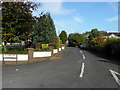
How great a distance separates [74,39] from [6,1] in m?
50.8

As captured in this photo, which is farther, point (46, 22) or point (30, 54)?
point (46, 22)

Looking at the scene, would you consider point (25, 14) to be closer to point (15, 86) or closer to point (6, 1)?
point (6, 1)

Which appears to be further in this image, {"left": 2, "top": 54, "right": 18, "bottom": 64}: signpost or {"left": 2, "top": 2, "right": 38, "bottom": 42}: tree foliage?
{"left": 2, "top": 2, "right": 38, "bottom": 42}: tree foliage

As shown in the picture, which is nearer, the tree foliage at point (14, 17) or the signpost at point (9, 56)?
the signpost at point (9, 56)

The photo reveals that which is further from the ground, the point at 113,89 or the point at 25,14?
the point at 25,14

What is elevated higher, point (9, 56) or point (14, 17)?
point (14, 17)

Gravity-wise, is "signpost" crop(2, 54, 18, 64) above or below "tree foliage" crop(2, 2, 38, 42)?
below

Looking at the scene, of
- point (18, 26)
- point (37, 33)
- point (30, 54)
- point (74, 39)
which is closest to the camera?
point (30, 54)

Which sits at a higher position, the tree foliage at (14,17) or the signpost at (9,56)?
the tree foliage at (14,17)

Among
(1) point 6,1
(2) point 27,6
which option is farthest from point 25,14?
(1) point 6,1

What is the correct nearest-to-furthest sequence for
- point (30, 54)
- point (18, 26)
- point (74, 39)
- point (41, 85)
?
point (41, 85) < point (30, 54) < point (18, 26) < point (74, 39)

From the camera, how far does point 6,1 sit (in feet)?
46.5

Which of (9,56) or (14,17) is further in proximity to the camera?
(14,17)

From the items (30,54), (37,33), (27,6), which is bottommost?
(30,54)
